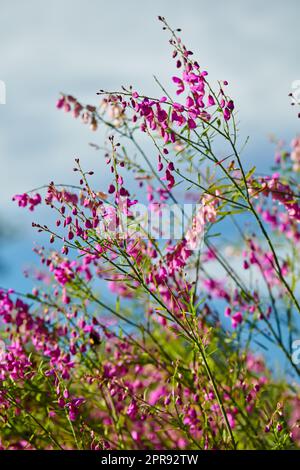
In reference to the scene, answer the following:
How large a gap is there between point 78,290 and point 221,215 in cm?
125

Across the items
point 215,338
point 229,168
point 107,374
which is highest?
point 229,168

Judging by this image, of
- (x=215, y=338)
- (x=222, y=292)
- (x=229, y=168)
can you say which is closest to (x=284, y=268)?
(x=222, y=292)

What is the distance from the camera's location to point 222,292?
5336 mm

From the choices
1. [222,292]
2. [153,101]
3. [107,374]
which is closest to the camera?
[153,101]

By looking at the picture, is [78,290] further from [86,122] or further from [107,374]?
[86,122]

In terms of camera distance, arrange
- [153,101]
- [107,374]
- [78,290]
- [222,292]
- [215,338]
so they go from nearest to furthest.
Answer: [153,101]
[107,374]
[78,290]
[215,338]
[222,292]

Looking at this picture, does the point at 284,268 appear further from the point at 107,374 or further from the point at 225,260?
the point at 107,374

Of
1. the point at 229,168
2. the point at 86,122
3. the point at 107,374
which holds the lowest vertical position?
the point at 107,374

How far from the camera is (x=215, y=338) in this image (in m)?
4.75

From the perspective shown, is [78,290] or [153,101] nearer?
[153,101]
